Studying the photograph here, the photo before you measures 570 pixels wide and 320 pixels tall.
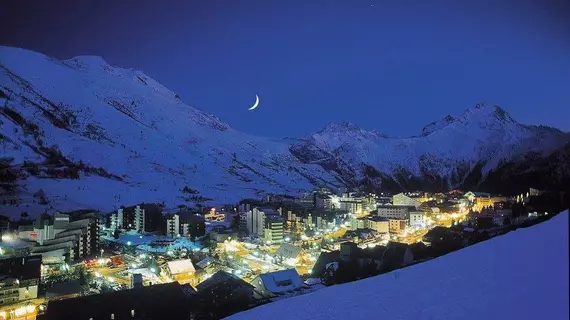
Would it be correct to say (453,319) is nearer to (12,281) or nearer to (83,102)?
(12,281)

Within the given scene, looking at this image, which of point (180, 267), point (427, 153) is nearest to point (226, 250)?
point (180, 267)

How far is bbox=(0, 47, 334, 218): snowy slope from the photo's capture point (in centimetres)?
4875

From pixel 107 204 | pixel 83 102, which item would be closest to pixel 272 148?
pixel 83 102

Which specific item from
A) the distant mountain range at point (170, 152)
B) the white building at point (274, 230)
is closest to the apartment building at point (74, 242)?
the white building at point (274, 230)

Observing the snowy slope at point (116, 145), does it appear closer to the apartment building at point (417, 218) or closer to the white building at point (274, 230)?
the white building at point (274, 230)

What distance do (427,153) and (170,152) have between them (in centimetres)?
7007

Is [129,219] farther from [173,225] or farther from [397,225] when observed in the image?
[397,225]

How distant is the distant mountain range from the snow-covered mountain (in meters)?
0.51

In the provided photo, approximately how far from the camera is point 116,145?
238 feet

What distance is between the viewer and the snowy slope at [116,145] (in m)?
48.8

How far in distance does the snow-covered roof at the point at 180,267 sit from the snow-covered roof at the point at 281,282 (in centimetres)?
457

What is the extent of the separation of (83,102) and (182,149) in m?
22.5

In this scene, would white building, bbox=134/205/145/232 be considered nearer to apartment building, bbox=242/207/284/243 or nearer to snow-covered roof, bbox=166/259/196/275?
apartment building, bbox=242/207/284/243

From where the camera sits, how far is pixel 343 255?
50.8ft
